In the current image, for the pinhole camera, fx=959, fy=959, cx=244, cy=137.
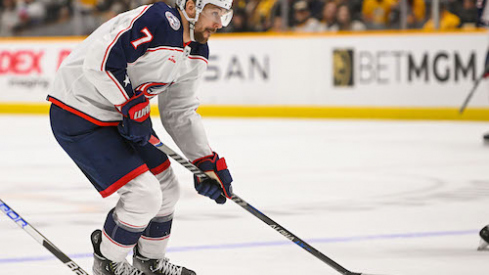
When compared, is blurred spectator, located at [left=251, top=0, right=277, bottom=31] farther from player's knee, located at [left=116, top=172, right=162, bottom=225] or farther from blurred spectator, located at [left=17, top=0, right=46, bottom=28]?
player's knee, located at [left=116, top=172, right=162, bottom=225]

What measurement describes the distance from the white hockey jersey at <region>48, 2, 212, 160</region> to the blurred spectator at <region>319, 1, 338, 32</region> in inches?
269

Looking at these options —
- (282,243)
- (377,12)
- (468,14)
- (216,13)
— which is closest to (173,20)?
(216,13)

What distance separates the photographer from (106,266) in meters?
2.94

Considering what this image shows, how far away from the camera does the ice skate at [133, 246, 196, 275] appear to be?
3154mm

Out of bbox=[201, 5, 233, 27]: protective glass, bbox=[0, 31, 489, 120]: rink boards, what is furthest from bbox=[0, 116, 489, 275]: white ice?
bbox=[0, 31, 489, 120]: rink boards

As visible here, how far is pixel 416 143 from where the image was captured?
7.62 metres

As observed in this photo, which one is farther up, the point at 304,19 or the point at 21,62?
the point at 304,19

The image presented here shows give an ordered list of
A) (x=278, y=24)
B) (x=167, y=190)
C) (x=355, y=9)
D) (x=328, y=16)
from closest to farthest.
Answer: (x=167, y=190)
(x=355, y=9)
(x=328, y=16)
(x=278, y=24)

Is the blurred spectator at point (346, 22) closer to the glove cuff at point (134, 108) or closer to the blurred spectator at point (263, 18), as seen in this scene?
the blurred spectator at point (263, 18)

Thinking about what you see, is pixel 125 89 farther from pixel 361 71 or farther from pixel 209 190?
pixel 361 71

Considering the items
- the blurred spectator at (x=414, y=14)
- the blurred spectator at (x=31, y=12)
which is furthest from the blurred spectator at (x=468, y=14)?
the blurred spectator at (x=31, y=12)

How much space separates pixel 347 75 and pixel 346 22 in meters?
0.54

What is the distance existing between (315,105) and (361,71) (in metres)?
0.61

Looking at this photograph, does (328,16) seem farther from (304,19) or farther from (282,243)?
(282,243)
